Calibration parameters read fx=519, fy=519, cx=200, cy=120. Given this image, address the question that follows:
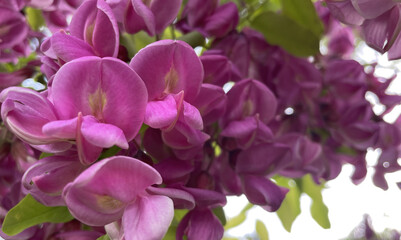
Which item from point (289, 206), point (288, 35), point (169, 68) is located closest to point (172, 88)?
point (169, 68)

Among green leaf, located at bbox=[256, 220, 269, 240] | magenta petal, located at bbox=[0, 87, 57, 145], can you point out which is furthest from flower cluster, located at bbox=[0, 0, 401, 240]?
green leaf, located at bbox=[256, 220, 269, 240]

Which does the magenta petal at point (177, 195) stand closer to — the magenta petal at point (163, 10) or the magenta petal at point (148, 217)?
the magenta petal at point (148, 217)

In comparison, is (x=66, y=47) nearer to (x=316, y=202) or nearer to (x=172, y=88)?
(x=172, y=88)

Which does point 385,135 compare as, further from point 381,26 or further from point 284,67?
point 381,26

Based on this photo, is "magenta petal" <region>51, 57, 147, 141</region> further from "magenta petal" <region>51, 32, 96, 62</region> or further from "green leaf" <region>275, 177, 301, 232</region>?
"green leaf" <region>275, 177, 301, 232</region>

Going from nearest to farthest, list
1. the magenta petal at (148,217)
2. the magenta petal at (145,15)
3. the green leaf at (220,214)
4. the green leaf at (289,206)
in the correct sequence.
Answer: the magenta petal at (148,217) → the magenta petal at (145,15) → the green leaf at (220,214) → the green leaf at (289,206)

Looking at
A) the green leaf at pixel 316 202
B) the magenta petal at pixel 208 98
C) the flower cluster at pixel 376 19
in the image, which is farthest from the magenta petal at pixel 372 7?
the green leaf at pixel 316 202

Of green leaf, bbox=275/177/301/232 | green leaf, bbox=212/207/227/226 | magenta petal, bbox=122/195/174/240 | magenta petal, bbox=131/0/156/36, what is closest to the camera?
magenta petal, bbox=122/195/174/240
